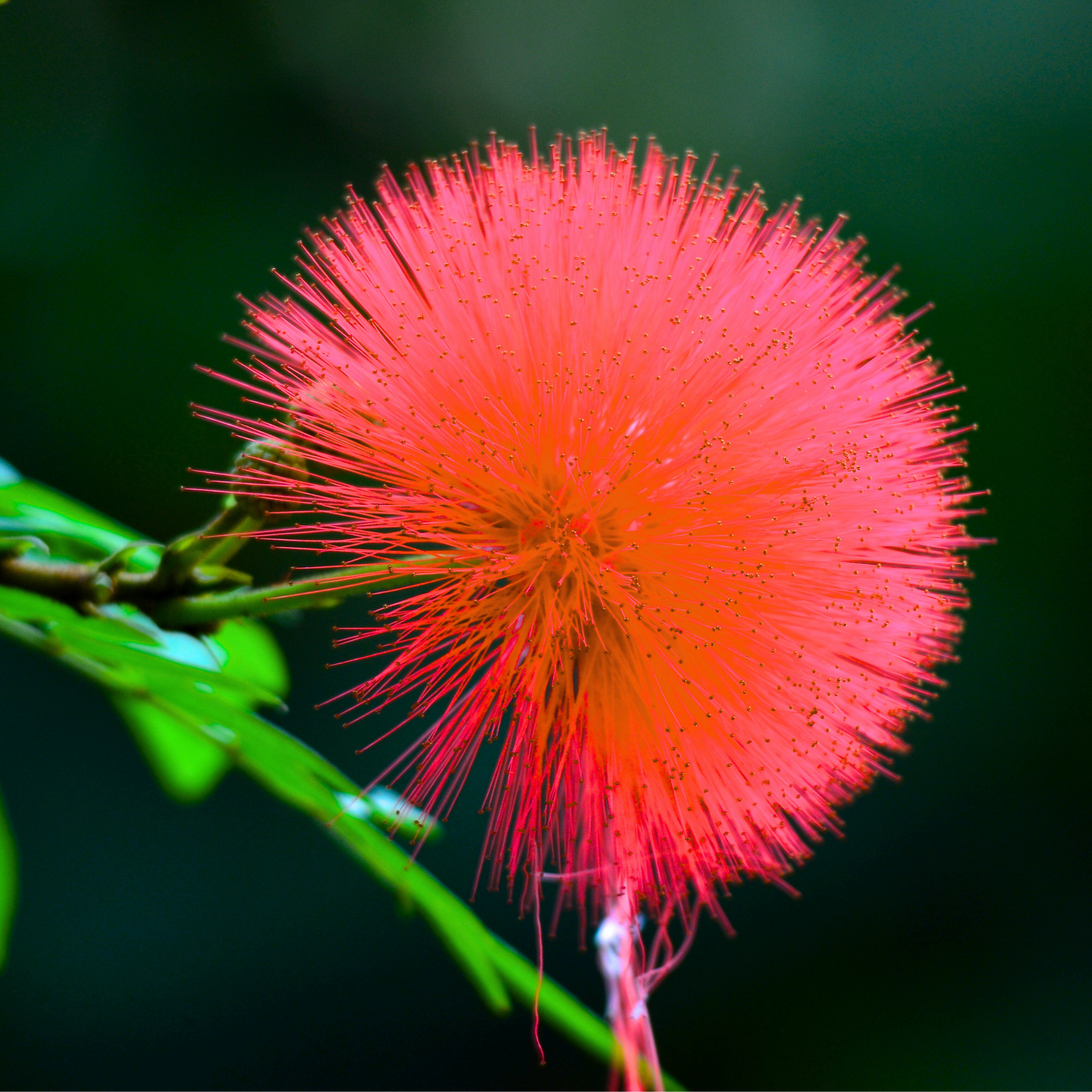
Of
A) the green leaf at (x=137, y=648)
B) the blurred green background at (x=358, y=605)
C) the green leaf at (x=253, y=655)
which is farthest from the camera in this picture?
the blurred green background at (x=358, y=605)

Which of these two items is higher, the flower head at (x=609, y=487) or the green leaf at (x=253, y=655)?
the flower head at (x=609, y=487)

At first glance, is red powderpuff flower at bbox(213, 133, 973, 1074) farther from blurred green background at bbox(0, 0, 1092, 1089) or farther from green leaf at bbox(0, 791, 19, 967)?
blurred green background at bbox(0, 0, 1092, 1089)

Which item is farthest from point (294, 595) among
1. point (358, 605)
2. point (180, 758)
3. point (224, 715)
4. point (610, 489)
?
point (358, 605)

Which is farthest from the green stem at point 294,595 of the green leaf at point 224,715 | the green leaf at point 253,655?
the green leaf at point 253,655

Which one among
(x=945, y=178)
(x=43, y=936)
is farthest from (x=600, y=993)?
(x=945, y=178)

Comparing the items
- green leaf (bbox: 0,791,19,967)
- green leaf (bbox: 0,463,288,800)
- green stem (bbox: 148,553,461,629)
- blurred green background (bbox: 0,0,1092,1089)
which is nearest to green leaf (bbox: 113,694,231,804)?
green leaf (bbox: 0,463,288,800)

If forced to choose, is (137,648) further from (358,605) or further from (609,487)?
(358,605)

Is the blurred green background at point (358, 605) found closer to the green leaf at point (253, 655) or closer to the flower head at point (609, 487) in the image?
the green leaf at point (253, 655)
